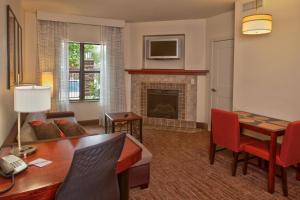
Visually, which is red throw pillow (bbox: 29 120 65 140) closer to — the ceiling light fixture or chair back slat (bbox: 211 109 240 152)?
chair back slat (bbox: 211 109 240 152)

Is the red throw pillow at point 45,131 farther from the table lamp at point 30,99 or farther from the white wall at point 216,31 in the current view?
the white wall at point 216,31

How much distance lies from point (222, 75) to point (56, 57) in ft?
11.5

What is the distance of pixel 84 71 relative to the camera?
5926 millimetres

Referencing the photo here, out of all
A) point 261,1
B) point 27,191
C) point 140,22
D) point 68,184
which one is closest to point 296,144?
point 261,1

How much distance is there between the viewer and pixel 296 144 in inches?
109

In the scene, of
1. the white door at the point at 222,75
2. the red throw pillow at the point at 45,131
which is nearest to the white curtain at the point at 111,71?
the white door at the point at 222,75

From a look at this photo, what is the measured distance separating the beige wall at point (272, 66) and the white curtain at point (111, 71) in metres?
2.81

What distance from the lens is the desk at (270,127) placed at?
285cm

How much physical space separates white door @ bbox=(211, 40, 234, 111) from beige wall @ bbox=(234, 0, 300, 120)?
32.3 inches

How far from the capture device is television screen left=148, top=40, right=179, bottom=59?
595 cm

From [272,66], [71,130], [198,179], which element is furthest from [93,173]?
[272,66]

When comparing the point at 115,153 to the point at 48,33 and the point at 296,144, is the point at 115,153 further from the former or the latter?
the point at 48,33

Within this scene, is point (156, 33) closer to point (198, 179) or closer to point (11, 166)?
point (198, 179)

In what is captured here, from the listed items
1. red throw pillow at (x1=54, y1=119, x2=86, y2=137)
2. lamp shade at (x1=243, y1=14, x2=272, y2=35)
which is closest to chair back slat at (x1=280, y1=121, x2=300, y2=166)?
lamp shade at (x1=243, y1=14, x2=272, y2=35)
